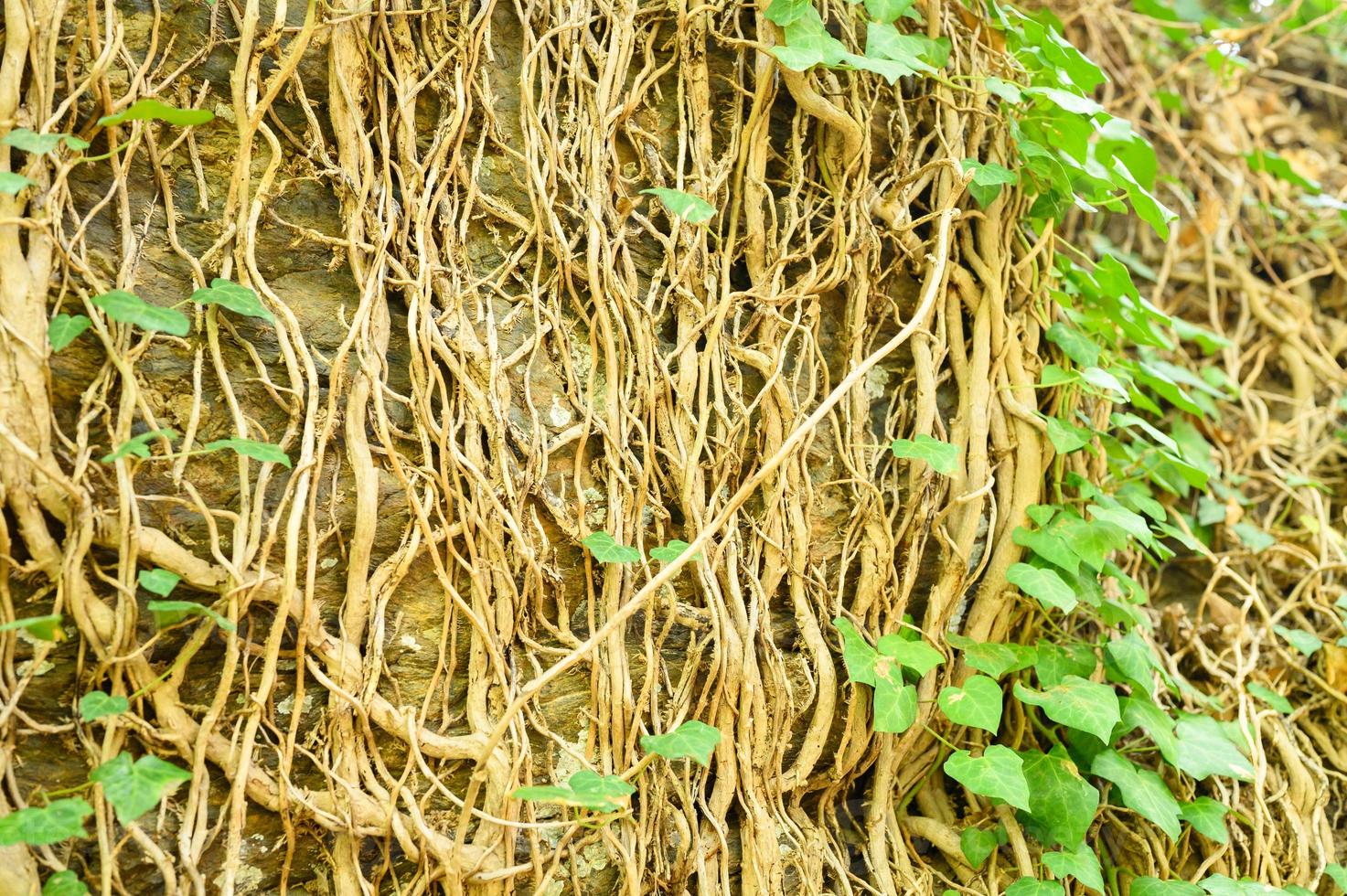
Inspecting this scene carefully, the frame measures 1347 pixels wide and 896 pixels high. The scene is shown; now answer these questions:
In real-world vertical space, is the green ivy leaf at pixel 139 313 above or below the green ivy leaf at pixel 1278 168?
above

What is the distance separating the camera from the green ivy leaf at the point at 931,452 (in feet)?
4.27

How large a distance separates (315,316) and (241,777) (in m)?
0.60

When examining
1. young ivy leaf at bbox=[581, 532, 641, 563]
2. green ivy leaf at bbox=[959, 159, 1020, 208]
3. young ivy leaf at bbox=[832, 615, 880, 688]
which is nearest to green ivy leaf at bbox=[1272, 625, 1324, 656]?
young ivy leaf at bbox=[832, 615, 880, 688]

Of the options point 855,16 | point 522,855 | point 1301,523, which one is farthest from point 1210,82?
point 522,855

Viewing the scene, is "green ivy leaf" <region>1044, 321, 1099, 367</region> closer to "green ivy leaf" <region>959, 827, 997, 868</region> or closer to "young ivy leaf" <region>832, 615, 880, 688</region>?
"young ivy leaf" <region>832, 615, 880, 688</region>

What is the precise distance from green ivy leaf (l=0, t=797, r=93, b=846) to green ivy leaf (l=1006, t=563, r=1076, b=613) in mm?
1257

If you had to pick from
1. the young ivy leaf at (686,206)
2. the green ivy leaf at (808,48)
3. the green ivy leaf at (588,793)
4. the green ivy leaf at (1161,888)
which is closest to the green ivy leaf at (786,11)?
the green ivy leaf at (808,48)

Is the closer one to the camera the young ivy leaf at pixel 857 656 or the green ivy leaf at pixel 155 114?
the green ivy leaf at pixel 155 114

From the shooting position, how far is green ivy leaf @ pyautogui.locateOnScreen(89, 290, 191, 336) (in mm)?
978

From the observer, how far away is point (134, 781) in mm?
→ 920

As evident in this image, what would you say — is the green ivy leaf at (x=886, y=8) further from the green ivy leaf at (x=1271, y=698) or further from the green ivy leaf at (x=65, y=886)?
the green ivy leaf at (x=65, y=886)

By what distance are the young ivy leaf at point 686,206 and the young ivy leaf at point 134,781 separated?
0.93 m

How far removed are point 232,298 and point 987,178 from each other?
1.14 metres

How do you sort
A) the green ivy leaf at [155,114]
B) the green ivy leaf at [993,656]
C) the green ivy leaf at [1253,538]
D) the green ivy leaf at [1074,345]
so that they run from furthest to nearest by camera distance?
the green ivy leaf at [1253,538]
the green ivy leaf at [1074,345]
the green ivy leaf at [993,656]
the green ivy leaf at [155,114]
